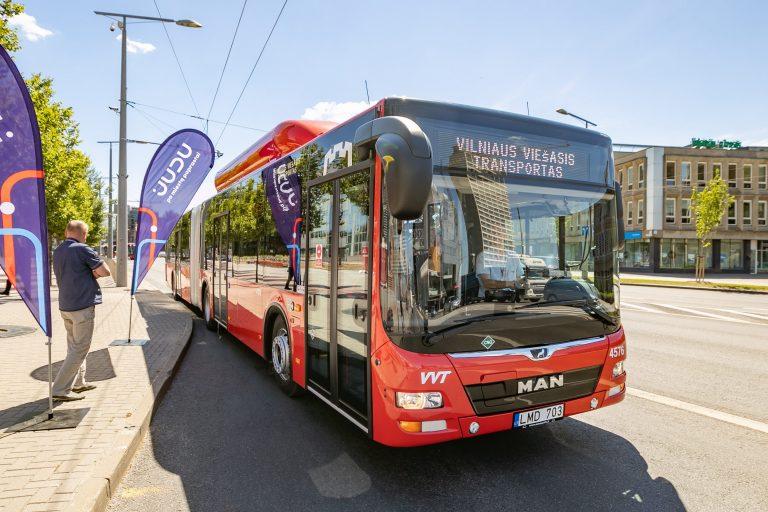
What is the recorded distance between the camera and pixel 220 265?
9359mm

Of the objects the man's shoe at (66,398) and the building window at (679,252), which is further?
Answer: the building window at (679,252)

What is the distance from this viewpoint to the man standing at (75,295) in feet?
17.3

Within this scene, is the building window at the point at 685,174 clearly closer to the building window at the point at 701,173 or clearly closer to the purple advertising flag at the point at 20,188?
the building window at the point at 701,173

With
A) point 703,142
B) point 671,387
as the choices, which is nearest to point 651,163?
point 703,142

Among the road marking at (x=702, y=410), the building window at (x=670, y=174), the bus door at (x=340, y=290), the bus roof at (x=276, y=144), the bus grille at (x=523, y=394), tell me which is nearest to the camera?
the bus grille at (x=523, y=394)

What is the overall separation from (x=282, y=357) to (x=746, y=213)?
173ft

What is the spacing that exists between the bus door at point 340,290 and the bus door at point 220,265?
13.9ft

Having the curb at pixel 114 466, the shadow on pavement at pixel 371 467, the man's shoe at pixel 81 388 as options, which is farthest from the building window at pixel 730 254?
the man's shoe at pixel 81 388

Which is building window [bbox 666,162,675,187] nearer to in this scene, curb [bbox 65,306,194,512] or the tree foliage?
the tree foliage

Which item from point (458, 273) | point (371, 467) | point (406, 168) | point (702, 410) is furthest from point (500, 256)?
point (702, 410)

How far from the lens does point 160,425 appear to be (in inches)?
198

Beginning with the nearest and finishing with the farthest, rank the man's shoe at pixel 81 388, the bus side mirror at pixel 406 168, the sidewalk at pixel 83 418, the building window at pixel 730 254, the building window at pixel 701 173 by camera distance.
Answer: the bus side mirror at pixel 406 168 → the sidewalk at pixel 83 418 → the man's shoe at pixel 81 388 → the building window at pixel 701 173 → the building window at pixel 730 254

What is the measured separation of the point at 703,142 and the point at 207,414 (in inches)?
2140

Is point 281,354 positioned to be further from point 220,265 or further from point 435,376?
point 220,265
